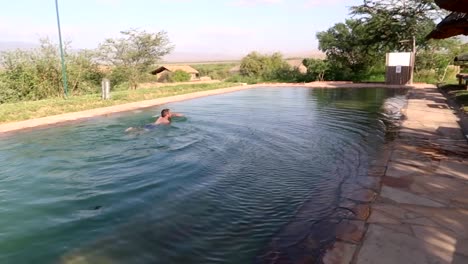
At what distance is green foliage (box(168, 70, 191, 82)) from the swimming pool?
3264 centimetres

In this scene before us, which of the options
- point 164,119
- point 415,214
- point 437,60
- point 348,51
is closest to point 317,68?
point 348,51

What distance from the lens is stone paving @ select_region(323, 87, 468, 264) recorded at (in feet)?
10.7

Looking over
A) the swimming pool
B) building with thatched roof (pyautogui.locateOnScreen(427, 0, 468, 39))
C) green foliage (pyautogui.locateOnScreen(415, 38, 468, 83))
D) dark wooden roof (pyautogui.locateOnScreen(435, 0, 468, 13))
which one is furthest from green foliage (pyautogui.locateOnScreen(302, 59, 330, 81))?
dark wooden roof (pyautogui.locateOnScreen(435, 0, 468, 13))

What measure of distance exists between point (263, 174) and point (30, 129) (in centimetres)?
765

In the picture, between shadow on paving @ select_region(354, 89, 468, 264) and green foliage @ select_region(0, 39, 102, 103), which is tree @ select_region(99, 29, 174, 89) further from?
shadow on paving @ select_region(354, 89, 468, 264)

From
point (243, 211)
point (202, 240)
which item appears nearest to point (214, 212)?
point (243, 211)

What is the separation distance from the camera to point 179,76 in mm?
43344

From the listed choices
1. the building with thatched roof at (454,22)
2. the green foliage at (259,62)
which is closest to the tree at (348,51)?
the green foliage at (259,62)

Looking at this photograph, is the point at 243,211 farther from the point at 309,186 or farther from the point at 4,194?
the point at 4,194

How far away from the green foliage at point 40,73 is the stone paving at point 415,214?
643 inches

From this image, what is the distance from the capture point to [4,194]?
18.9ft

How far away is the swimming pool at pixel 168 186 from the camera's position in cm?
400

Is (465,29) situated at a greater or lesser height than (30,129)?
greater

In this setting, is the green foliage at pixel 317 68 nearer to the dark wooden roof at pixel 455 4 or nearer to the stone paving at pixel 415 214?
the stone paving at pixel 415 214
